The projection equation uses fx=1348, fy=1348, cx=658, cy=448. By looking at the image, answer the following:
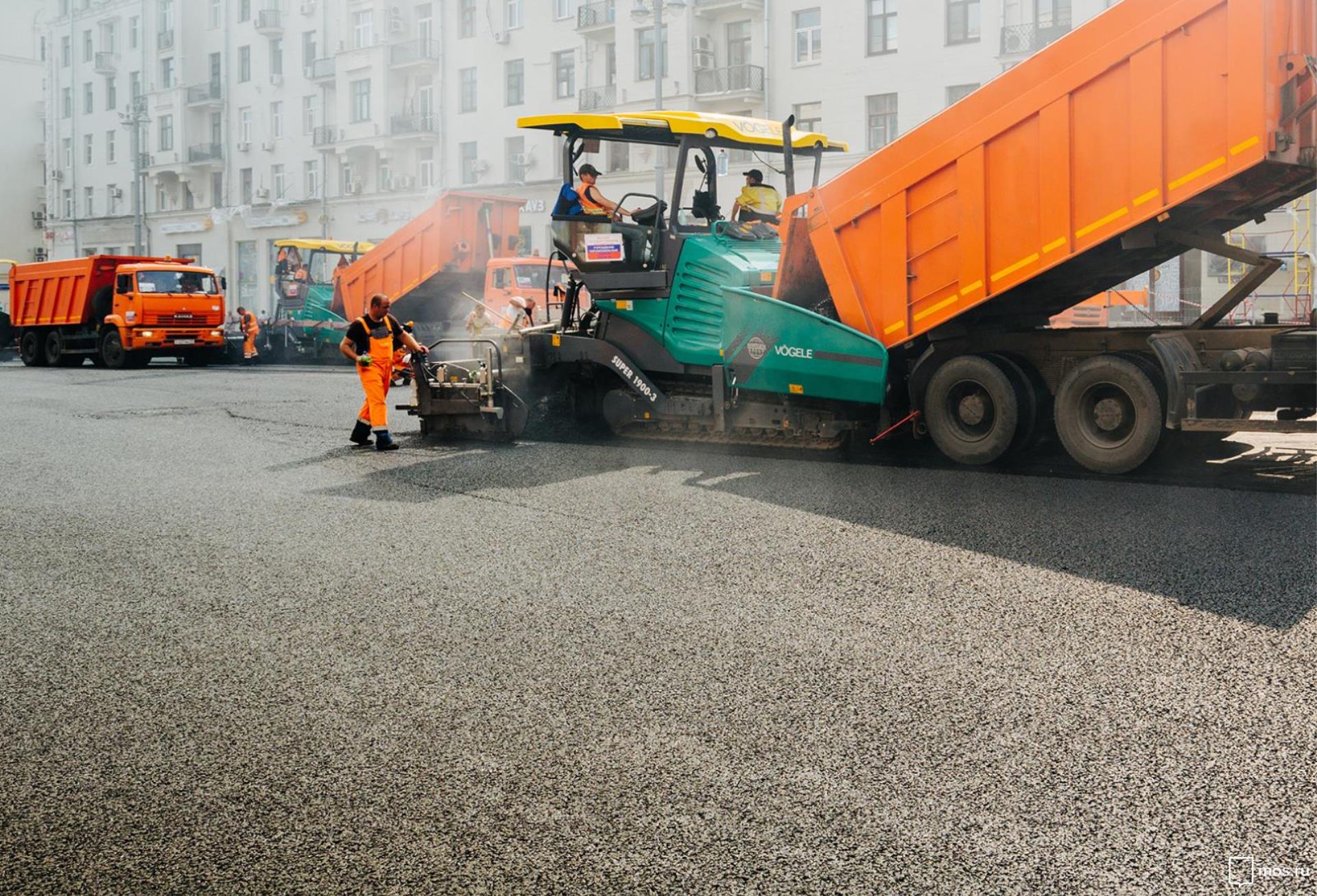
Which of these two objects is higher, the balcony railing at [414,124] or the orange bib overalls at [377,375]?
the balcony railing at [414,124]

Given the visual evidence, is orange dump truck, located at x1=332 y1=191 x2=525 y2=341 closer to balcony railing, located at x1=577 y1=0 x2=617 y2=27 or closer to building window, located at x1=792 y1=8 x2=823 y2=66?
building window, located at x1=792 y1=8 x2=823 y2=66

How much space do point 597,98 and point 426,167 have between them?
9186 mm

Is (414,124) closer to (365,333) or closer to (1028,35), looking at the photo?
(1028,35)

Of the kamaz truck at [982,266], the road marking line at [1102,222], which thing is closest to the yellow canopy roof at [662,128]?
the kamaz truck at [982,266]

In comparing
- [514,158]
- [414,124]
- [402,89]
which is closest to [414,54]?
[402,89]

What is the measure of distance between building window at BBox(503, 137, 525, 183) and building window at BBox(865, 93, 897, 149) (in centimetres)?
1360

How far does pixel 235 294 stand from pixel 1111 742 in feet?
185

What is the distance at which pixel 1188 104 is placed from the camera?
7.98 metres

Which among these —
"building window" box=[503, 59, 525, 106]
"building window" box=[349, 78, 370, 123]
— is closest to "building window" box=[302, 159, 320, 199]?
"building window" box=[349, 78, 370, 123]

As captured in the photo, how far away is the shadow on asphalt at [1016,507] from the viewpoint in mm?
6094

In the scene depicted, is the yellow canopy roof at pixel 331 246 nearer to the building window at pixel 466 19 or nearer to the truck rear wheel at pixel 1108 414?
the truck rear wheel at pixel 1108 414

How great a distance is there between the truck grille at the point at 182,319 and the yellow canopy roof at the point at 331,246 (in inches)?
83.0

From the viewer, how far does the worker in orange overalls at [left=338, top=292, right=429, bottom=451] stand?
11.6 meters

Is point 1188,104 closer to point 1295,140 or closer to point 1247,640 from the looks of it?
point 1295,140
